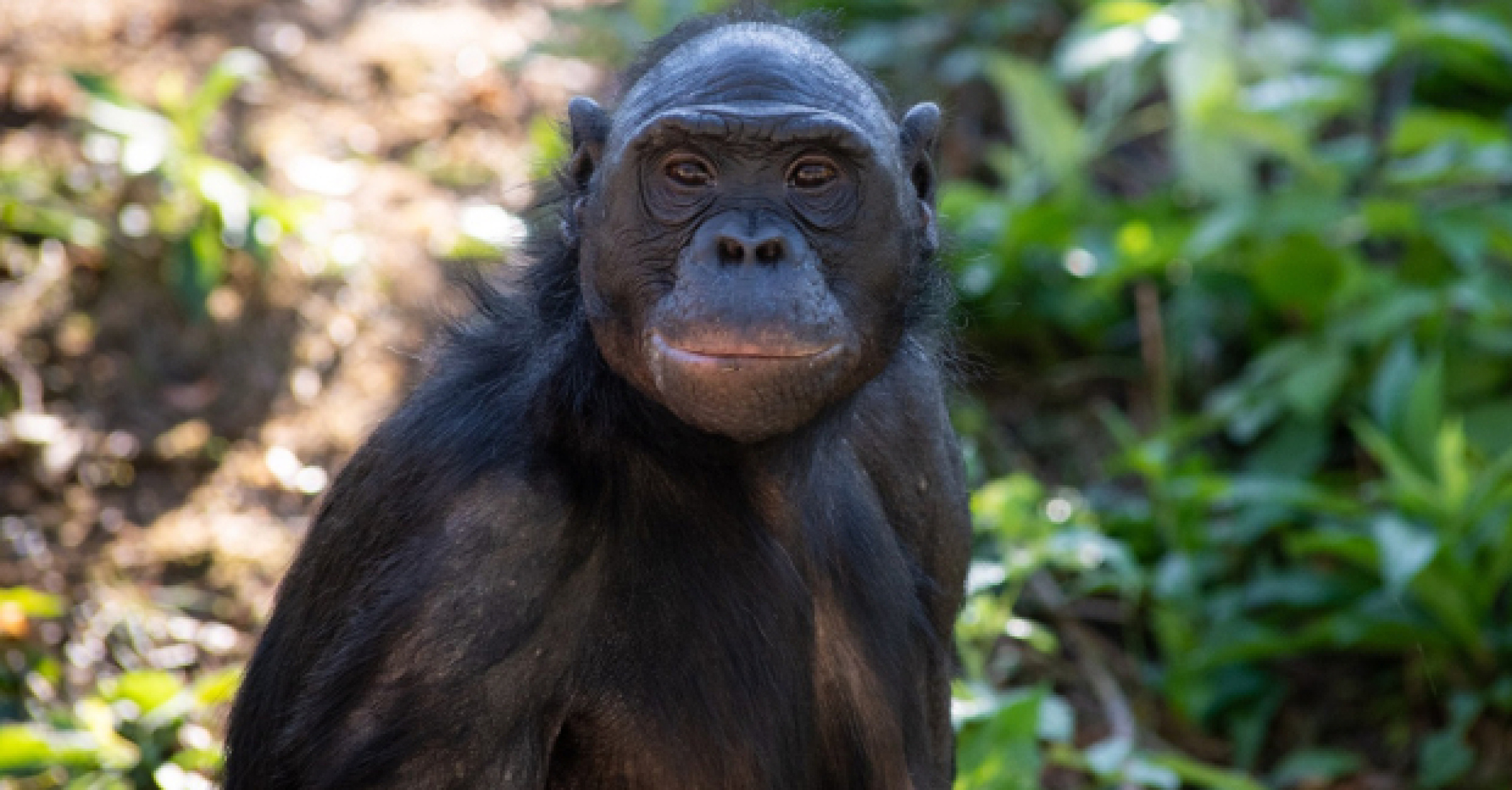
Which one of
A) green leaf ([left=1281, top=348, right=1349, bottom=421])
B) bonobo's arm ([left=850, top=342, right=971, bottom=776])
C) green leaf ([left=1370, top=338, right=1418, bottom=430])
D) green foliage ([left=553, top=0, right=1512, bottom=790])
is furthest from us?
green leaf ([left=1281, top=348, right=1349, bottom=421])

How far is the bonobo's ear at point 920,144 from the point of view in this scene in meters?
4.00

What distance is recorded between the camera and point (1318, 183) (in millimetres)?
7469

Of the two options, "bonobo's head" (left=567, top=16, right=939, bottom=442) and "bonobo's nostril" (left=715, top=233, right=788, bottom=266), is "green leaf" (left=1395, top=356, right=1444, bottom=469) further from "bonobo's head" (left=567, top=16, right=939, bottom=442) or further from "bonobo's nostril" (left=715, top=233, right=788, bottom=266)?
"bonobo's nostril" (left=715, top=233, right=788, bottom=266)

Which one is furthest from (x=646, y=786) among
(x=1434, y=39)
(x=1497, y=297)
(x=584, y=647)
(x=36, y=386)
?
(x=1434, y=39)

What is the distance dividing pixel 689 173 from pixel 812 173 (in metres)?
0.25

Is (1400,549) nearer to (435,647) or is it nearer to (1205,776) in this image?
(1205,776)

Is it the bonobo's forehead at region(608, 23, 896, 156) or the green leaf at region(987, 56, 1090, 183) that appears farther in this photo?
the green leaf at region(987, 56, 1090, 183)

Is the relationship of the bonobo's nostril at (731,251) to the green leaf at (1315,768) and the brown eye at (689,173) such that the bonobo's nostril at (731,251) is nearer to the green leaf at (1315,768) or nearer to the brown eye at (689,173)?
the brown eye at (689,173)

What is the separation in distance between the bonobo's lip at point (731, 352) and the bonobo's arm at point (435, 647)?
46 centimetres

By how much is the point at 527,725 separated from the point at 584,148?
124 centimetres

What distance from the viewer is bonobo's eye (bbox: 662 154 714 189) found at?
3588 mm

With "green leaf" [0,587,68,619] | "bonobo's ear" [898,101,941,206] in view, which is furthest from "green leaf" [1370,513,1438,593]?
"green leaf" [0,587,68,619]

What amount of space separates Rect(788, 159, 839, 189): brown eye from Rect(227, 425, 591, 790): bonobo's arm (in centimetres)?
81

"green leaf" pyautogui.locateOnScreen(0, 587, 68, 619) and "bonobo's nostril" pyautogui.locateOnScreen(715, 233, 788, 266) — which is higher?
"bonobo's nostril" pyautogui.locateOnScreen(715, 233, 788, 266)
